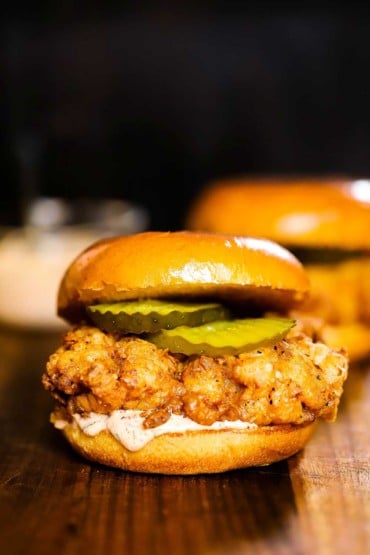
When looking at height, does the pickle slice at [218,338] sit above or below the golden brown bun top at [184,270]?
below

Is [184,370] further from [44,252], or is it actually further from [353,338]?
[44,252]

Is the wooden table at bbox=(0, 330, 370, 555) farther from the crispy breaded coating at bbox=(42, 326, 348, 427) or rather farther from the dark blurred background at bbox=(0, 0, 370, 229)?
the dark blurred background at bbox=(0, 0, 370, 229)

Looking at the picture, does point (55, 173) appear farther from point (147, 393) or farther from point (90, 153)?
point (147, 393)

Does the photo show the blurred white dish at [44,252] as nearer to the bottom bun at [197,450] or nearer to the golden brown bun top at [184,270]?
the golden brown bun top at [184,270]

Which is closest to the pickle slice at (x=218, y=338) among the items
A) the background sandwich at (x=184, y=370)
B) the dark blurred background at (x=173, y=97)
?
the background sandwich at (x=184, y=370)

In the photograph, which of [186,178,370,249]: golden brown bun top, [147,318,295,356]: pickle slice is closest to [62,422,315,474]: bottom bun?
[147,318,295,356]: pickle slice

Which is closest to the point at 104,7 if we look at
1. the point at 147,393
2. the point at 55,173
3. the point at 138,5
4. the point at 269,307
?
the point at 138,5
